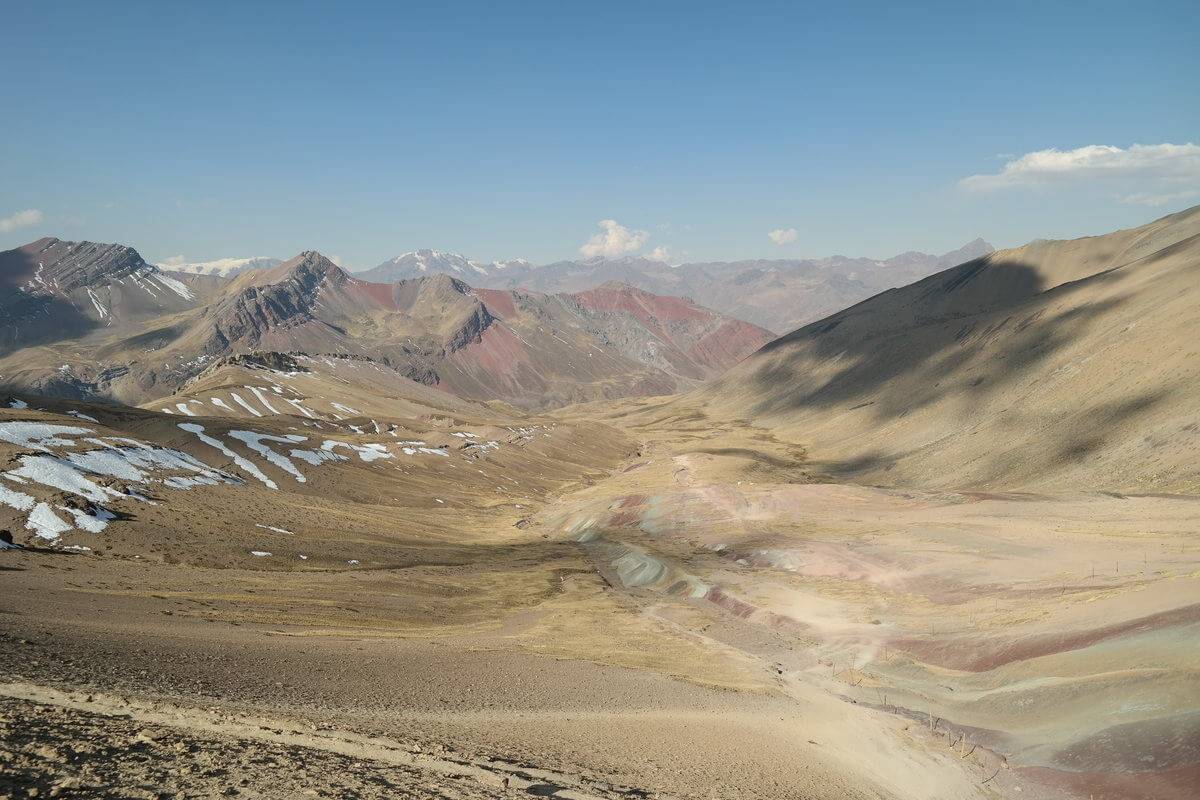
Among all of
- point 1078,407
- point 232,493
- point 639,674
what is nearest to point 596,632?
point 639,674

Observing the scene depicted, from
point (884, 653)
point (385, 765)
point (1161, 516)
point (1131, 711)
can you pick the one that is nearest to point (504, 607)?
point (884, 653)

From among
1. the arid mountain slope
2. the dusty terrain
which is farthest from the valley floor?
the arid mountain slope

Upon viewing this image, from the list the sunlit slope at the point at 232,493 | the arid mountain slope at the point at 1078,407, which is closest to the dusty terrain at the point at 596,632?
the sunlit slope at the point at 232,493

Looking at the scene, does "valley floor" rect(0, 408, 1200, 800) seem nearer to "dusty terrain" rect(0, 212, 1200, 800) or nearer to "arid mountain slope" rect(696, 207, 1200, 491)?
"dusty terrain" rect(0, 212, 1200, 800)

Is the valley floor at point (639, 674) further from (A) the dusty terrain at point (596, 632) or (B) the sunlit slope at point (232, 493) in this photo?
(B) the sunlit slope at point (232, 493)

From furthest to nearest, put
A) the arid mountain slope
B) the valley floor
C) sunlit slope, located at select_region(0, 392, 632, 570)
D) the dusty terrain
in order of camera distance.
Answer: the arid mountain slope
sunlit slope, located at select_region(0, 392, 632, 570)
the dusty terrain
the valley floor

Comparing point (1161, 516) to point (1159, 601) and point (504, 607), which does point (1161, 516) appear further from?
point (504, 607)

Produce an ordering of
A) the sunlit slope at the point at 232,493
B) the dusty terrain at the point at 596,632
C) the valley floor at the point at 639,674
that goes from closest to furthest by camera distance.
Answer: the valley floor at the point at 639,674 < the dusty terrain at the point at 596,632 < the sunlit slope at the point at 232,493

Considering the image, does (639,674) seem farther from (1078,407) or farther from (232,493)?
(1078,407)

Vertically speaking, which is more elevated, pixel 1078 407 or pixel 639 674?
pixel 1078 407

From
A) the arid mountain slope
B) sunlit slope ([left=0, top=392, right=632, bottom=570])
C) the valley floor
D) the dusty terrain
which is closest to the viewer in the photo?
the valley floor

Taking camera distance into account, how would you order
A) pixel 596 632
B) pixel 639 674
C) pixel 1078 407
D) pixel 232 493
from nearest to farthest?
pixel 639 674, pixel 596 632, pixel 232 493, pixel 1078 407

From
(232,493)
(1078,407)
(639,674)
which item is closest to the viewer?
(639,674)
